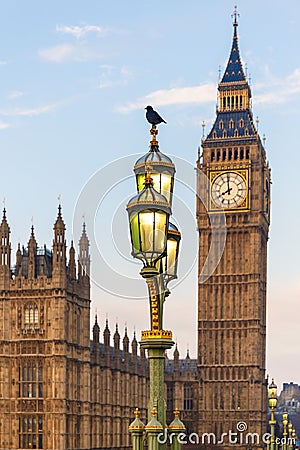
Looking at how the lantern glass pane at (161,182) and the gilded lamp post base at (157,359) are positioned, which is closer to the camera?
the gilded lamp post base at (157,359)

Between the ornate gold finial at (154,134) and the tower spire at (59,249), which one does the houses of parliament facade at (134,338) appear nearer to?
the tower spire at (59,249)

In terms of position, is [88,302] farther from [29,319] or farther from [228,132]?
[228,132]

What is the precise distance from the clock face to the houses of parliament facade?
114mm

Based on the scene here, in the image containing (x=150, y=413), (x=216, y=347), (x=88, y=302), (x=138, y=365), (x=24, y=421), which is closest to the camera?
(x=150, y=413)

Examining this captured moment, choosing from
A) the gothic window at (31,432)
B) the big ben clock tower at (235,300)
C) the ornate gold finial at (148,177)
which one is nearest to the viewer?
the ornate gold finial at (148,177)

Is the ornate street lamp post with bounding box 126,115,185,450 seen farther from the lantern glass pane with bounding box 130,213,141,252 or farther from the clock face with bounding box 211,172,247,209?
the clock face with bounding box 211,172,247,209

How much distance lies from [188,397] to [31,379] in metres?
39.3

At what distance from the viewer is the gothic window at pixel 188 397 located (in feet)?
359

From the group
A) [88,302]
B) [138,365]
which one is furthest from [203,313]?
[88,302]

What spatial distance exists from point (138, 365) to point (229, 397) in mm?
12293

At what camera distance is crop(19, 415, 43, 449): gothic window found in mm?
71875

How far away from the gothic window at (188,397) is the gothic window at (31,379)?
3883cm

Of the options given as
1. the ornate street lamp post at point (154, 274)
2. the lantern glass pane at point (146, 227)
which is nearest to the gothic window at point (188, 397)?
the ornate street lamp post at point (154, 274)

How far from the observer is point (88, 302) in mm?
80625
